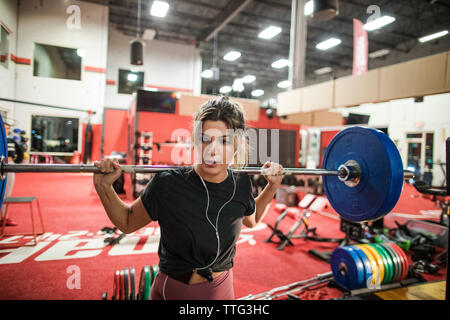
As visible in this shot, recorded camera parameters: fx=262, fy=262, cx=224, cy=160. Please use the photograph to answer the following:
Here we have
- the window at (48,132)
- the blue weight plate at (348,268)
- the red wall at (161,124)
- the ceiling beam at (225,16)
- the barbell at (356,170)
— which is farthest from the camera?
the red wall at (161,124)

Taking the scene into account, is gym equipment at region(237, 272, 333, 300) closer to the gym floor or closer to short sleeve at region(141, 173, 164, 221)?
the gym floor

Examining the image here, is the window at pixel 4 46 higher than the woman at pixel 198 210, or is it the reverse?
the window at pixel 4 46

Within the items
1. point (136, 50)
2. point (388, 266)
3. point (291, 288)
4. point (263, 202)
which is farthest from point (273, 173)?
point (136, 50)

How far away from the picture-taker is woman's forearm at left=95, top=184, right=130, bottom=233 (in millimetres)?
993

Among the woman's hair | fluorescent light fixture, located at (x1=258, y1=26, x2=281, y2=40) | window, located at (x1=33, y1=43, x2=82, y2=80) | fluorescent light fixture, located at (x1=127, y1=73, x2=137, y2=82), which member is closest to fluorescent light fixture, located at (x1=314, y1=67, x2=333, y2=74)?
fluorescent light fixture, located at (x1=258, y1=26, x2=281, y2=40)

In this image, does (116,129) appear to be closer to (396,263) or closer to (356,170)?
(396,263)

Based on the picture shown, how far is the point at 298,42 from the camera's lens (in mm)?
6035

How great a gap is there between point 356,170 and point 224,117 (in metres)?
0.84

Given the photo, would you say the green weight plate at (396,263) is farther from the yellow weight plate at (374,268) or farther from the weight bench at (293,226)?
the weight bench at (293,226)

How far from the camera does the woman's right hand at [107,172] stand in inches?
39.8

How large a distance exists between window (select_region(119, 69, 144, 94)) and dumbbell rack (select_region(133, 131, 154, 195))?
5185mm

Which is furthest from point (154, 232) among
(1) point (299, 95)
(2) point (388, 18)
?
(2) point (388, 18)

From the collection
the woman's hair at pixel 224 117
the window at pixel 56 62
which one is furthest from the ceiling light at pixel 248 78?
the woman's hair at pixel 224 117
